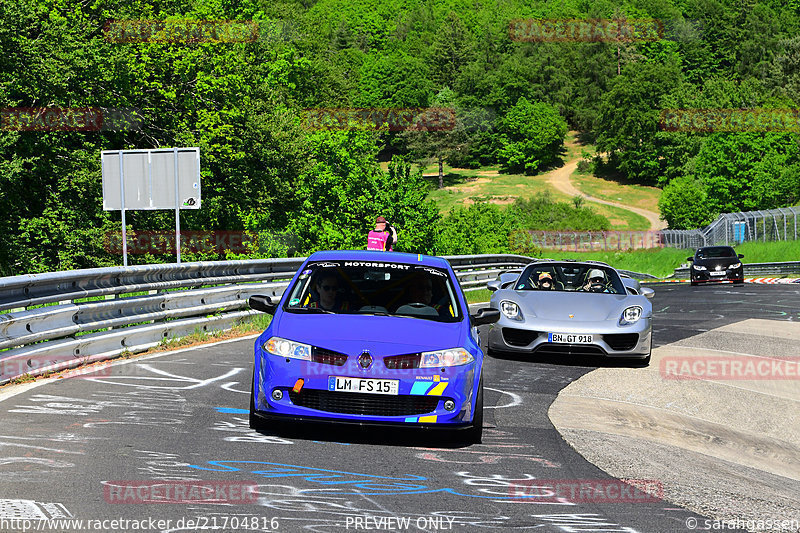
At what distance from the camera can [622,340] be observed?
12.1 metres

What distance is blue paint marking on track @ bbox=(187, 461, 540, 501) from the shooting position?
5.73 meters

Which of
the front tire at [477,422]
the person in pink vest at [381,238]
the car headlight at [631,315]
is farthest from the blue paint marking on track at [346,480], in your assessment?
the person in pink vest at [381,238]

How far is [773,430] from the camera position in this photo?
1031 centimetres

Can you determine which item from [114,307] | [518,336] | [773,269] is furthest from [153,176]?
[773,269]

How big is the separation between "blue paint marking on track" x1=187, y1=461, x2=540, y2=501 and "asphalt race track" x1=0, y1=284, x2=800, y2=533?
0.04ft

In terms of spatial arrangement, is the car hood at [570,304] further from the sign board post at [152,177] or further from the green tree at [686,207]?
the green tree at [686,207]

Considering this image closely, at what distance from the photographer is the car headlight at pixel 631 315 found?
39.8 ft

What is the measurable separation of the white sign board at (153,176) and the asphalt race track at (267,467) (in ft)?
28.6

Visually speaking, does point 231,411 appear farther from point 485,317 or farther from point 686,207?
point 686,207

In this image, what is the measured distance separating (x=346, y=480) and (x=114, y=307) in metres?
6.47

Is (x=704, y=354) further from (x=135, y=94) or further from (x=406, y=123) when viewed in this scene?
(x=406, y=123)

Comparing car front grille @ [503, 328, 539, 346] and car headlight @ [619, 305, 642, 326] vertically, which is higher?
car headlight @ [619, 305, 642, 326]

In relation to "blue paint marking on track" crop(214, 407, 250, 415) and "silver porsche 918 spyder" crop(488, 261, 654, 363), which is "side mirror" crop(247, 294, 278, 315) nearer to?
"blue paint marking on track" crop(214, 407, 250, 415)

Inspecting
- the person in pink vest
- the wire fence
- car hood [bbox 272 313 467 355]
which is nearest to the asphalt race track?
car hood [bbox 272 313 467 355]
